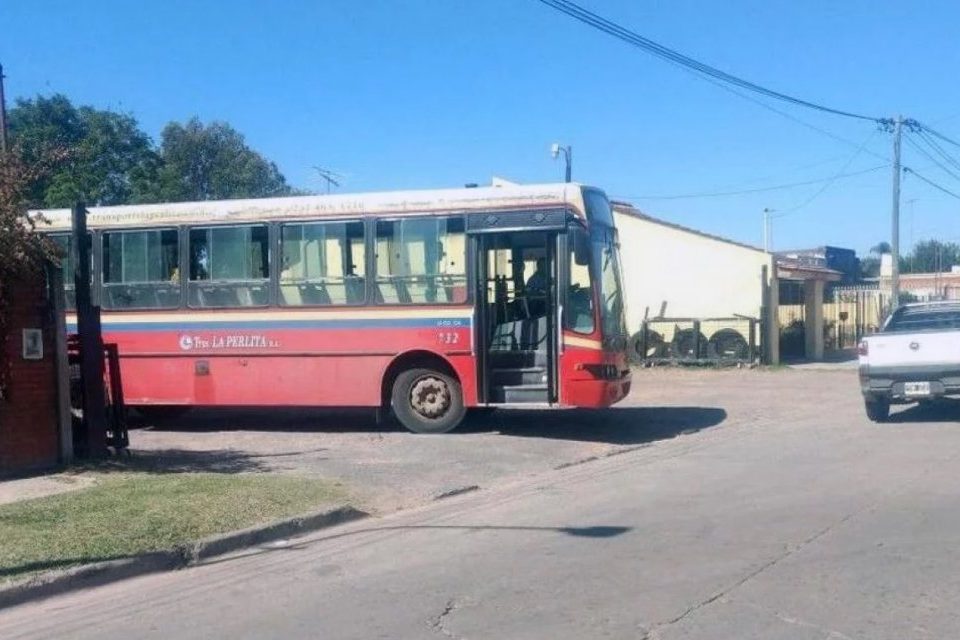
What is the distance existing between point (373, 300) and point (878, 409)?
7.93m

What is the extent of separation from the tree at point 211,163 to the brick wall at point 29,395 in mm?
18822

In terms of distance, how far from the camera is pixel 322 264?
50.9 ft

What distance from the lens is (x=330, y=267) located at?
15.5 m

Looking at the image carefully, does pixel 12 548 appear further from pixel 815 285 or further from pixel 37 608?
pixel 815 285

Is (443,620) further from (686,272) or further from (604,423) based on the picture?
(686,272)

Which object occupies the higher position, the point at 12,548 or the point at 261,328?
the point at 261,328

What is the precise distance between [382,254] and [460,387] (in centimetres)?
218

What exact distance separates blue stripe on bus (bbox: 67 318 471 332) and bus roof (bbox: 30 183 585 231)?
1.49 meters

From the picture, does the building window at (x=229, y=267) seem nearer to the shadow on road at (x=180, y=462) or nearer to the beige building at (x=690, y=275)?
the shadow on road at (x=180, y=462)

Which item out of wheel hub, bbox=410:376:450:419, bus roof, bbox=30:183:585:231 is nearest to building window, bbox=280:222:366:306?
bus roof, bbox=30:183:585:231

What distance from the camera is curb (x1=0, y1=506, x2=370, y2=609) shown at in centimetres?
733

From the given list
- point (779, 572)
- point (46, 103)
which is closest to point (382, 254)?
point (779, 572)

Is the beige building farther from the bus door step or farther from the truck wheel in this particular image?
the bus door step

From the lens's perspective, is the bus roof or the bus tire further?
the bus tire
